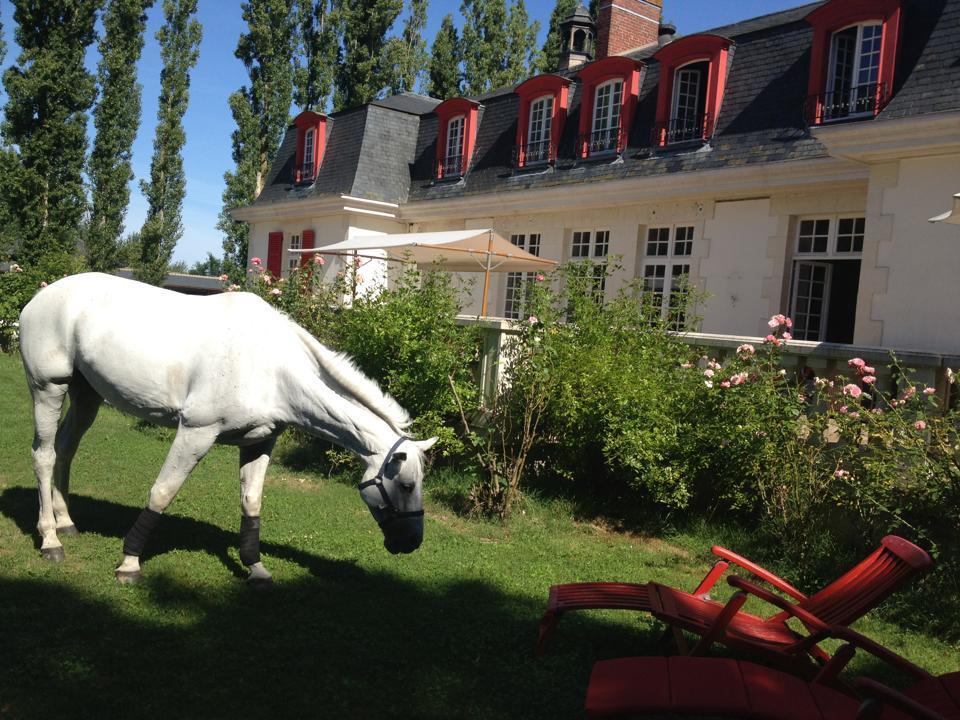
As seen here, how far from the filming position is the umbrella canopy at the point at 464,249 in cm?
1331

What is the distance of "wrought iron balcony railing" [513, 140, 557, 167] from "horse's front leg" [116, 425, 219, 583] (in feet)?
41.9

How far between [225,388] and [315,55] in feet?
88.9

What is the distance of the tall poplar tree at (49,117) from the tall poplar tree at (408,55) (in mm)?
10358

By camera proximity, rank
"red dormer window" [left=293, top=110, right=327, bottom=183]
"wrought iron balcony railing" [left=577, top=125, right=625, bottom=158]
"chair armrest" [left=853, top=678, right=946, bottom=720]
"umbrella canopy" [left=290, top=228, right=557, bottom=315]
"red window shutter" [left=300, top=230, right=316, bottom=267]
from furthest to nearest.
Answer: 1. "red dormer window" [left=293, top=110, right=327, bottom=183]
2. "red window shutter" [left=300, top=230, right=316, bottom=267]
3. "wrought iron balcony railing" [left=577, top=125, right=625, bottom=158]
4. "umbrella canopy" [left=290, top=228, right=557, bottom=315]
5. "chair armrest" [left=853, top=678, right=946, bottom=720]

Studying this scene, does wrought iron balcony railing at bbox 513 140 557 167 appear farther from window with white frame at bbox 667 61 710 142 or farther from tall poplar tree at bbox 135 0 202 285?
tall poplar tree at bbox 135 0 202 285

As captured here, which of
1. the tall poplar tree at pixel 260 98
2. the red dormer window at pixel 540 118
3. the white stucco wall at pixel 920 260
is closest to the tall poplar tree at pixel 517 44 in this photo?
the tall poplar tree at pixel 260 98

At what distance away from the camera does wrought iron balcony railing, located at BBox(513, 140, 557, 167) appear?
16375 millimetres

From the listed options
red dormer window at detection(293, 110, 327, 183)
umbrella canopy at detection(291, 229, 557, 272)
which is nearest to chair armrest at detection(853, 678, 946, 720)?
umbrella canopy at detection(291, 229, 557, 272)

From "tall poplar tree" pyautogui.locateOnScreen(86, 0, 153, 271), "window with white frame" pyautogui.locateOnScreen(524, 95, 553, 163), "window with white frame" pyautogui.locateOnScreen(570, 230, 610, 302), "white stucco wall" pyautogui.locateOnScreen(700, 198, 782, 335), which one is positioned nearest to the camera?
"white stucco wall" pyautogui.locateOnScreen(700, 198, 782, 335)

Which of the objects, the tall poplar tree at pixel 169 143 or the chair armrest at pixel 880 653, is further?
the tall poplar tree at pixel 169 143

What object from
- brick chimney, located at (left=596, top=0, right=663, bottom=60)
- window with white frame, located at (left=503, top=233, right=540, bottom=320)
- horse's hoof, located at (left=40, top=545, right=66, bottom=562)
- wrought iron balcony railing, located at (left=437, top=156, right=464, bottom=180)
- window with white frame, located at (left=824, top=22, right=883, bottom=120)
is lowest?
horse's hoof, located at (left=40, top=545, right=66, bottom=562)

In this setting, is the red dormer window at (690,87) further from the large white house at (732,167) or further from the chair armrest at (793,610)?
the chair armrest at (793,610)

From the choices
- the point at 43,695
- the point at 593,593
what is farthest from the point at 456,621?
the point at 43,695

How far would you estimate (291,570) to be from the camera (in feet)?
17.3
